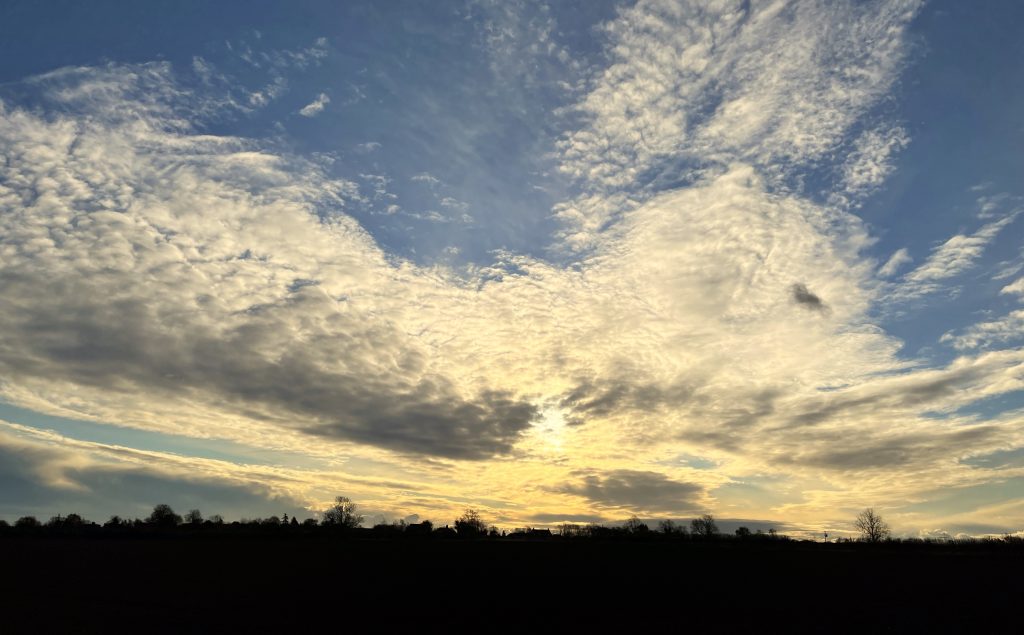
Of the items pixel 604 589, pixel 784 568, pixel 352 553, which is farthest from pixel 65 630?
pixel 784 568

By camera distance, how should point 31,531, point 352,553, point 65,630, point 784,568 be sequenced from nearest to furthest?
point 65,630
point 784,568
point 352,553
point 31,531

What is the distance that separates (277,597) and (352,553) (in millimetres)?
42977

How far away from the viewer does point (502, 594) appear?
49.7 meters

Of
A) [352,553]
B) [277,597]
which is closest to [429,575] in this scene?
[277,597]

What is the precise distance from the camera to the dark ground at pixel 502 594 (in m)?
38.3

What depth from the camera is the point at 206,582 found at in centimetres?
5678

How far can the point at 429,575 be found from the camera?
2443 inches

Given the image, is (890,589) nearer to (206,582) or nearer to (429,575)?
(429,575)

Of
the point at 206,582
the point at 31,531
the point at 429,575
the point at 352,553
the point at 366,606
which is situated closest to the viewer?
the point at 366,606

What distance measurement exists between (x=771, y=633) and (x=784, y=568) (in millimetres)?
40631

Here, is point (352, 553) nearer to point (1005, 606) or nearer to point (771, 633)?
point (771, 633)

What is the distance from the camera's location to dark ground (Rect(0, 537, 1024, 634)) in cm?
3834

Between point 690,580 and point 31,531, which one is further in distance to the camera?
point 31,531

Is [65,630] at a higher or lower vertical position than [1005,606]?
lower
